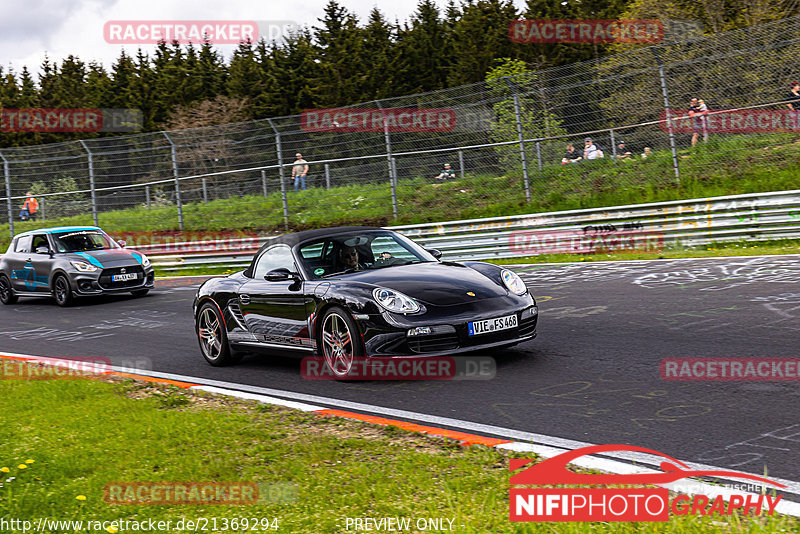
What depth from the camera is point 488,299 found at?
7.09m

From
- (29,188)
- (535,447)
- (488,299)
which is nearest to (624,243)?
(488,299)

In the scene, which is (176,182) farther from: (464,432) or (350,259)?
(464,432)

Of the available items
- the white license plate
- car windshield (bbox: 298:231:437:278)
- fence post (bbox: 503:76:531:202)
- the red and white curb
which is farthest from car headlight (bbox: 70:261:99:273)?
the white license plate

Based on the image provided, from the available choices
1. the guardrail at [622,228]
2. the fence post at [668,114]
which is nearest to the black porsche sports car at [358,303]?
the guardrail at [622,228]

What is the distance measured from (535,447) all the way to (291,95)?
178 feet

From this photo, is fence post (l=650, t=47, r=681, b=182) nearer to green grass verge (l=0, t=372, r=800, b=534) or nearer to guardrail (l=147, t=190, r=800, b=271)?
guardrail (l=147, t=190, r=800, b=271)

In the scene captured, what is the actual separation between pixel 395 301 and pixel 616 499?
352cm

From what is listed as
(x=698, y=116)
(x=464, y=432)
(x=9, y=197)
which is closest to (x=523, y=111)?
(x=698, y=116)

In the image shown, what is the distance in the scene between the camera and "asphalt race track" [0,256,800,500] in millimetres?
4844

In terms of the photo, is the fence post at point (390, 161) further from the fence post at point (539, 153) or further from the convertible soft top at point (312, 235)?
the convertible soft top at point (312, 235)

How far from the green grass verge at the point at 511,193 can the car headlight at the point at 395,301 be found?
36.9 ft

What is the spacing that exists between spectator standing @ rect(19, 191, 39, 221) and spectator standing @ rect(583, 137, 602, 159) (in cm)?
1720

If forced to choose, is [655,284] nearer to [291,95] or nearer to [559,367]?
[559,367]

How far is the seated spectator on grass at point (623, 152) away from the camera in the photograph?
17550 millimetres
